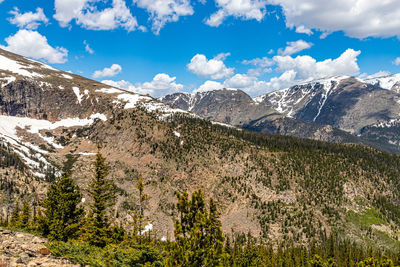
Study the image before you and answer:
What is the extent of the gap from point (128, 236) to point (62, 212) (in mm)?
11452

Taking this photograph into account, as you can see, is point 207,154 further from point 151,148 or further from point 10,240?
point 10,240

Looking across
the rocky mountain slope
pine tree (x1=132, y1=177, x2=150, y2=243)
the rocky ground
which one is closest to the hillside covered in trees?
the rocky mountain slope

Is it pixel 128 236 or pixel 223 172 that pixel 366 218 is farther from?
pixel 128 236

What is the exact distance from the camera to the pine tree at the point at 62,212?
123ft

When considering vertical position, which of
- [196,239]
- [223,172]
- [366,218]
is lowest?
[366,218]

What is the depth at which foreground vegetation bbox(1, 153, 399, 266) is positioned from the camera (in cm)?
1894

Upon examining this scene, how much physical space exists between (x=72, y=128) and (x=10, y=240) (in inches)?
7169

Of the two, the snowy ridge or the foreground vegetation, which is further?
the snowy ridge

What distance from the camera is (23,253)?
1738 centimetres

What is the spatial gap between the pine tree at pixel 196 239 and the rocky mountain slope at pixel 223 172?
73.7m

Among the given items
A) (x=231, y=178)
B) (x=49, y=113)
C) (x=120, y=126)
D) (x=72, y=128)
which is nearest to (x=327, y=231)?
(x=231, y=178)

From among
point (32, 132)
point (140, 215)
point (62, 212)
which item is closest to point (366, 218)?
point (140, 215)

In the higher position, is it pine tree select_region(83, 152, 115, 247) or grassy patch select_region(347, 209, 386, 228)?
pine tree select_region(83, 152, 115, 247)

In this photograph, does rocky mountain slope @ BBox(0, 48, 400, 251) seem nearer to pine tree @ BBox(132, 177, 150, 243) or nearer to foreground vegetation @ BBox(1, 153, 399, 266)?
foreground vegetation @ BBox(1, 153, 399, 266)
